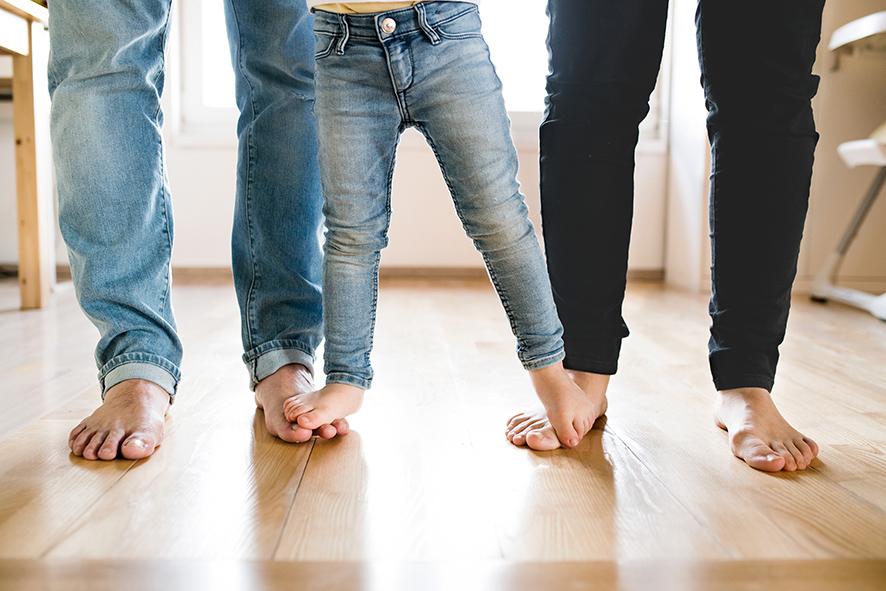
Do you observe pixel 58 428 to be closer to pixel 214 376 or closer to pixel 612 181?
pixel 214 376

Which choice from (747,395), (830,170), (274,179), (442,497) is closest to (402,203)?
(830,170)

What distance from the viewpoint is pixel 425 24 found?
74 cm

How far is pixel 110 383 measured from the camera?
2.76 ft

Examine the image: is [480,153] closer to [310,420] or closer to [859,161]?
[310,420]

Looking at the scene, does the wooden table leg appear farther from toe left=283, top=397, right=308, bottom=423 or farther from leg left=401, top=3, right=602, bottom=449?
leg left=401, top=3, right=602, bottom=449

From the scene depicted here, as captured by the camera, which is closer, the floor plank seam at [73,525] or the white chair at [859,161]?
the floor plank seam at [73,525]

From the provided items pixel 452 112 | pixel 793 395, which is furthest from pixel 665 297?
pixel 452 112

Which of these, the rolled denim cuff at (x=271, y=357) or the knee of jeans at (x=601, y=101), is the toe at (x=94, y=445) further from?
the knee of jeans at (x=601, y=101)

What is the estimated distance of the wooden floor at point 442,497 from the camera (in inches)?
20.5

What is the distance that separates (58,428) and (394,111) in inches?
20.7

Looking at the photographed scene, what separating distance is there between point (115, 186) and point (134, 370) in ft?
0.67

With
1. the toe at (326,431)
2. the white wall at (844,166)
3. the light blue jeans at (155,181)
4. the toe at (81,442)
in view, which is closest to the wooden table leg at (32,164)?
the light blue jeans at (155,181)

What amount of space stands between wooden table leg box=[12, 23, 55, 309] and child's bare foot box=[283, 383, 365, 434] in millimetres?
1335

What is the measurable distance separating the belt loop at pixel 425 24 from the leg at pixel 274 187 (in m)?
0.24
